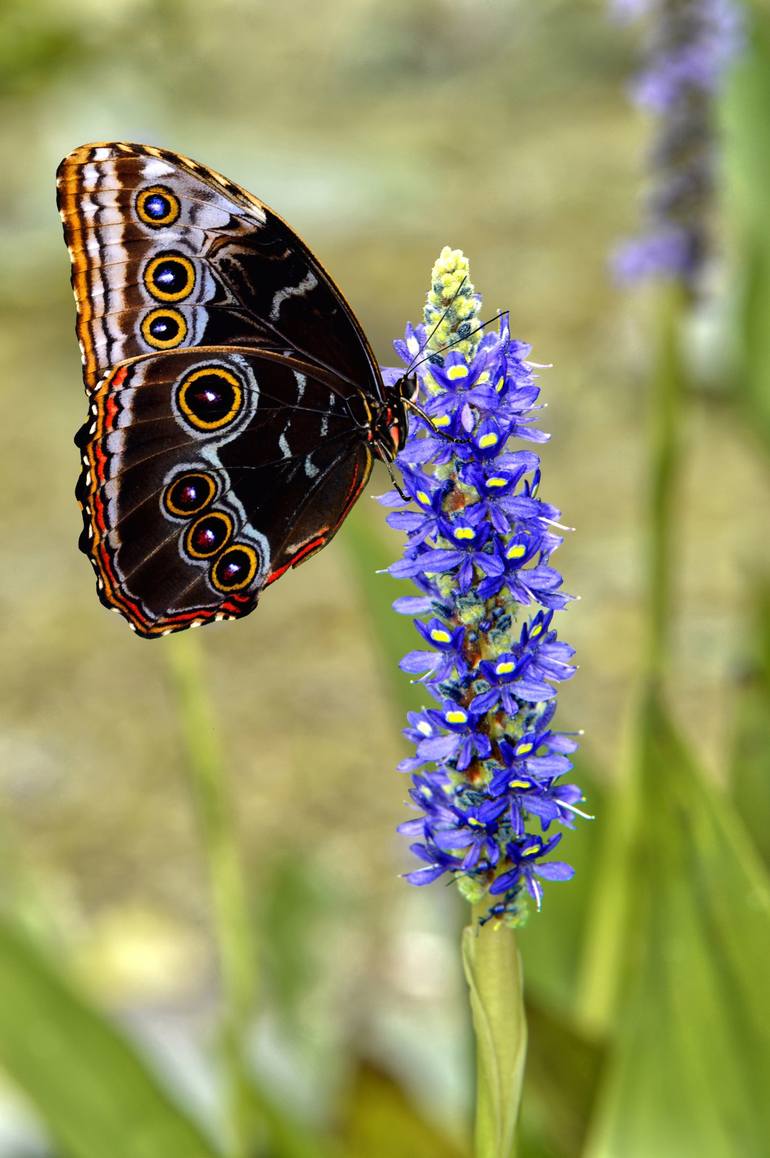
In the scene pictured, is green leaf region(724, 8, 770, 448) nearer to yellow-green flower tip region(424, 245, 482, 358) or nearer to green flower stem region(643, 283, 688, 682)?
green flower stem region(643, 283, 688, 682)

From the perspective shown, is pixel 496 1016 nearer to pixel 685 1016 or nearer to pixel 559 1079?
pixel 685 1016

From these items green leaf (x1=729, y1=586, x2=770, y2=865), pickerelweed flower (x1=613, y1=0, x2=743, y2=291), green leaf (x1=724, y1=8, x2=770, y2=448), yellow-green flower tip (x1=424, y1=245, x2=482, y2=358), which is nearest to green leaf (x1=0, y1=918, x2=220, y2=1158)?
green leaf (x1=729, y1=586, x2=770, y2=865)

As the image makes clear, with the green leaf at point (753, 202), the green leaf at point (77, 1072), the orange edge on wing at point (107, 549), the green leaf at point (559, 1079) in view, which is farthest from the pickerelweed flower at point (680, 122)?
the green leaf at point (77, 1072)

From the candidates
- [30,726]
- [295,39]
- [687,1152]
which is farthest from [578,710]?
[295,39]

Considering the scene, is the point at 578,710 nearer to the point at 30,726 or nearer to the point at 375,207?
the point at 30,726

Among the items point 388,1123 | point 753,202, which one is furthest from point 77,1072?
point 753,202

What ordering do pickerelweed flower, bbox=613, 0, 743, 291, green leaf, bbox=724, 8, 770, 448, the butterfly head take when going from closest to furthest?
the butterfly head < pickerelweed flower, bbox=613, 0, 743, 291 < green leaf, bbox=724, 8, 770, 448
